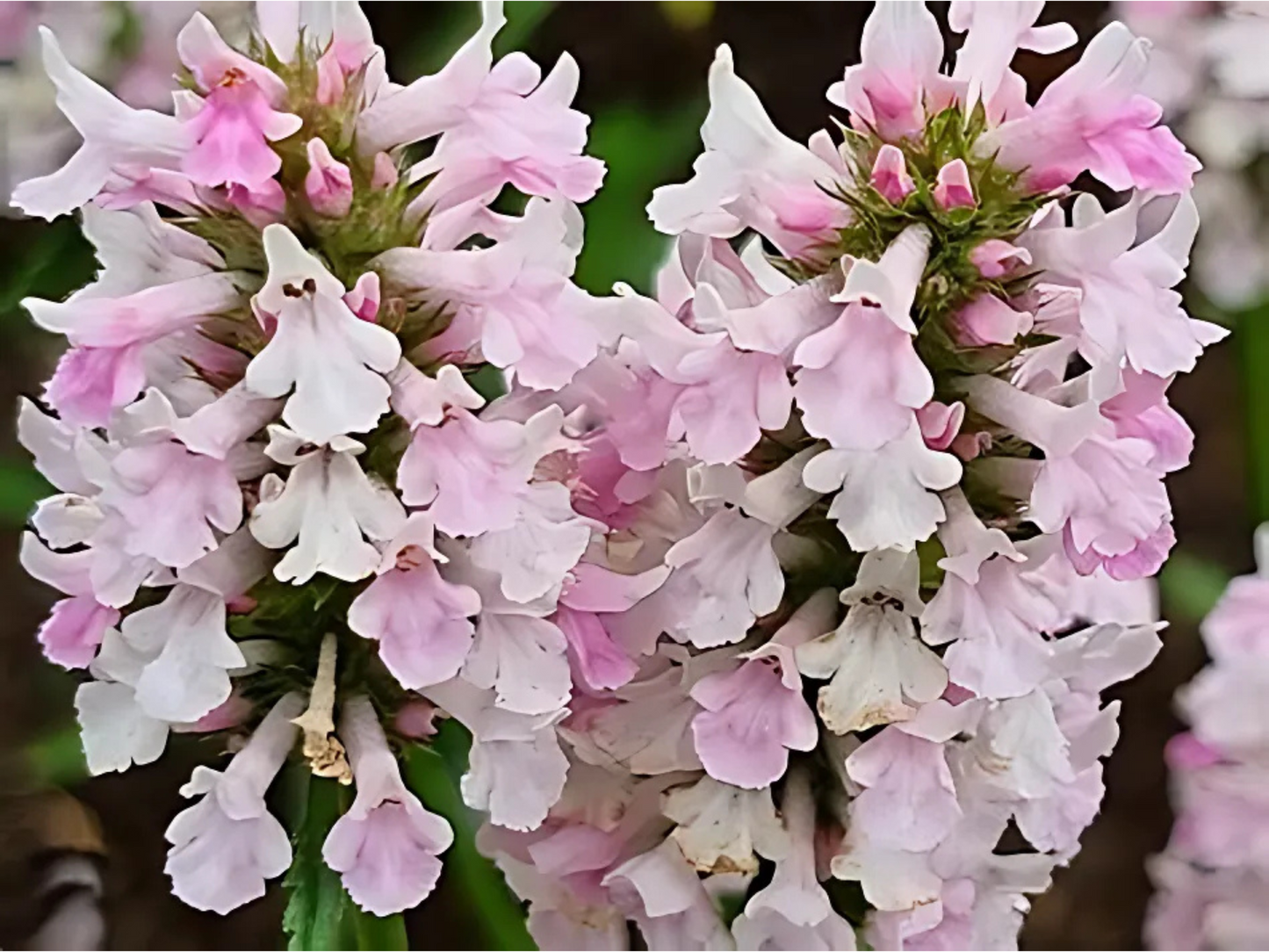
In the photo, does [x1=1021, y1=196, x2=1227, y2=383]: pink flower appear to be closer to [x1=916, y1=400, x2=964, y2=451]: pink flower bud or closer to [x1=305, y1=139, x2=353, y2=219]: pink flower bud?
[x1=916, y1=400, x2=964, y2=451]: pink flower bud

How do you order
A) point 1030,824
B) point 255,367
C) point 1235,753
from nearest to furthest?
point 255,367 < point 1030,824 < point 1235,753

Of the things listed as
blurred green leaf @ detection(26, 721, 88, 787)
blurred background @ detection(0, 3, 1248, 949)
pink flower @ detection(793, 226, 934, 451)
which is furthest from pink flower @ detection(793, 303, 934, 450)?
blurred green leaf @ detection(26, 721, 88, 787)

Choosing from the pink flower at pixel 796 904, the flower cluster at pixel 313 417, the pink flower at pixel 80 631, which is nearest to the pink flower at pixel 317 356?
the flower cluster at pixel 313 417

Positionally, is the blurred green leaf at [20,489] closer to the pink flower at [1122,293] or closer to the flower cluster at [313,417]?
the flower cluster at [313,417]

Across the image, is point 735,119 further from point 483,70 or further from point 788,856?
point 788,856

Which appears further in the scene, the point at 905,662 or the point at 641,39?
the point at 641,39

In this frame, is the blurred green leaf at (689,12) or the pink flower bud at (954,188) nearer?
the pink flower bud at (954,188)

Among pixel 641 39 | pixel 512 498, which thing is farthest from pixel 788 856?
pixel 641 39

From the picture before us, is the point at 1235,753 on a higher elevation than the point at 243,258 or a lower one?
lower

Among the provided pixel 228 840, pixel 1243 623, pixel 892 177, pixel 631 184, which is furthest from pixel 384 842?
pixel 631 184
